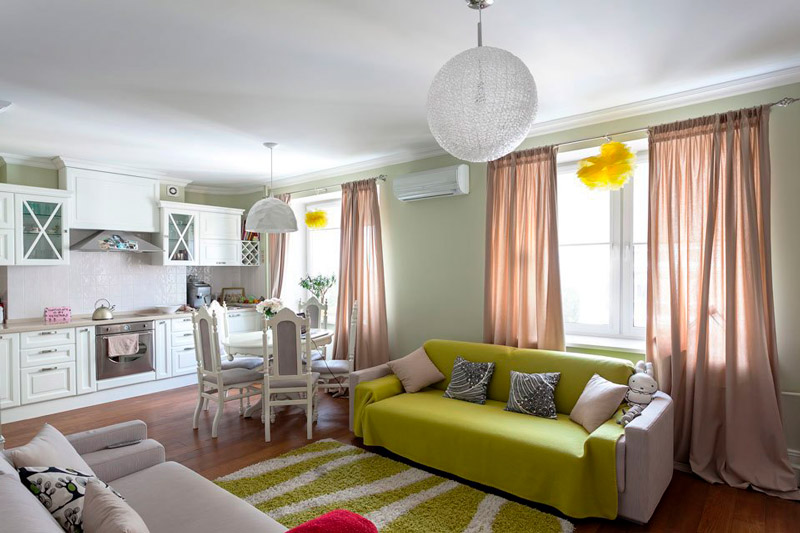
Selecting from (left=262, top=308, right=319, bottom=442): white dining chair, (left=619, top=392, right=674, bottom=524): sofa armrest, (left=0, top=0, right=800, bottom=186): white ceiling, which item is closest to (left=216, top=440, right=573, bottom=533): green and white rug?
(left=619, top=392, right=674, bottom=524): sofa armrest

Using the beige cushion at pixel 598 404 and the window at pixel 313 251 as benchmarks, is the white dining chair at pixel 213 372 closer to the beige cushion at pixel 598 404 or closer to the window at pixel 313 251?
the window at pixel 313 251

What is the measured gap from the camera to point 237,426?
13.8 feet

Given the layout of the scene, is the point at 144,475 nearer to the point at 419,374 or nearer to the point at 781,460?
the point at 419,374

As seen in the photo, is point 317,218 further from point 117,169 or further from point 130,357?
point 130,357

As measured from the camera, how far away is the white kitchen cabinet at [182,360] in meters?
5.61

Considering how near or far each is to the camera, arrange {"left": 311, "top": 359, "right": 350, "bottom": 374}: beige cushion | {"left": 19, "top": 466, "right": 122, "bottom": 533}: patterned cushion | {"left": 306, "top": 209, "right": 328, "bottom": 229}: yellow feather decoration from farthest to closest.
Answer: {"left": 306, "top": 209, "right": 328, "bottom": 229}: yellow feather decoration → {"left": 311, "top": 359, "right": 350, "bottom": 374}: beige cushion → {"left": 19, "top": 466, "right": 122, "bottom": 533}: patterned cushion

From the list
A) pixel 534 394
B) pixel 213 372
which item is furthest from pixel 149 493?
pixel 534 394

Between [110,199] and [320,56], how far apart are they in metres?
3.96

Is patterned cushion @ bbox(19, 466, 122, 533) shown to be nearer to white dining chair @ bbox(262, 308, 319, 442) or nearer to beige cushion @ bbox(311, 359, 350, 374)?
white dining chair @ bbox(262, 308, 319, 442)

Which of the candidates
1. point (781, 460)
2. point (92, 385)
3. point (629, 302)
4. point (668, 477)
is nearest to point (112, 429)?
point (92, 385)

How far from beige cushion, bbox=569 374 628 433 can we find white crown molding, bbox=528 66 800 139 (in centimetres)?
206

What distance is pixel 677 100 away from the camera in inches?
129

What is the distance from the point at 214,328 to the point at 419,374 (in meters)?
1.83

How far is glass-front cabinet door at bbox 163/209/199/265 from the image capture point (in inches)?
228
